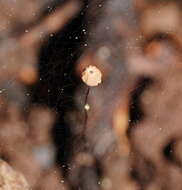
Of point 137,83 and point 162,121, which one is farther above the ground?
point 137,83

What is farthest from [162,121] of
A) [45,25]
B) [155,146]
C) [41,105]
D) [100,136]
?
[45,25]

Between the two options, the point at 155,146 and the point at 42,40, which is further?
the point at 42,40

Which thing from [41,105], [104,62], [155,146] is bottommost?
[155,146]

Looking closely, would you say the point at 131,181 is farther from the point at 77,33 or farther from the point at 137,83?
the point at 77,33
